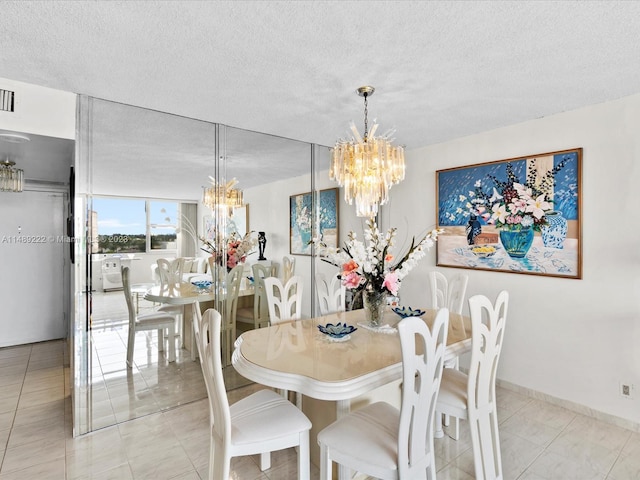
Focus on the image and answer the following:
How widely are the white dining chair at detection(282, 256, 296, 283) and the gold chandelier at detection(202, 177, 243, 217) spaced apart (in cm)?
84

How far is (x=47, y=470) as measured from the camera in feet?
6.66

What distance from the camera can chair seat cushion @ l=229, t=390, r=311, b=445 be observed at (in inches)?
62.5

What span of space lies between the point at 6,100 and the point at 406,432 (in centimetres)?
328

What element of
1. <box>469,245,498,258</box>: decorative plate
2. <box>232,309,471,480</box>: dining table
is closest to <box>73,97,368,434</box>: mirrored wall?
<box>232,309,471,480</box>: dining table

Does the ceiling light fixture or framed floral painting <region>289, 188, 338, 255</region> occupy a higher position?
the ceiling light fixture

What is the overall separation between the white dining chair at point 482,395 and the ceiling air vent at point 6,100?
3233mm

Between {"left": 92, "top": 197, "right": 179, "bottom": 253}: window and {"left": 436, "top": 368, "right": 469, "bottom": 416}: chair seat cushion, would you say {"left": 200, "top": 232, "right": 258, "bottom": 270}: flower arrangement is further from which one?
{"left": 436, "top": 368, "right": 469, "bottom": 416}: chair seat cushion

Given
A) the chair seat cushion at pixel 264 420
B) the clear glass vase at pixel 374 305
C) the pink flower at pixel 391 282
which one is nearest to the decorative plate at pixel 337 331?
the clear glass vase at pixel 374 305

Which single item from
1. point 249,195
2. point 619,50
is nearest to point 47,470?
point 249,195

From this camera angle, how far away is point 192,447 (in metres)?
2.26

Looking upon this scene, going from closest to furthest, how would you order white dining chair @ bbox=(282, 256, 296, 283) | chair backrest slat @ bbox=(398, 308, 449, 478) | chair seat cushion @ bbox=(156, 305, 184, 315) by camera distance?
chair backrest slat @ bbox=(398, 308, 449, 478) → chair seat cushion @ bbox=(156, 305, 184, 315) → white dining chair @ bbox=(282, 256, 296, 283)

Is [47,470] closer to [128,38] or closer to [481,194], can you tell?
[128,38]

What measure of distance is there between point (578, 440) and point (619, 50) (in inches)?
97.3

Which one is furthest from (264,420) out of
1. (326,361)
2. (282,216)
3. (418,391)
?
(282,216)
